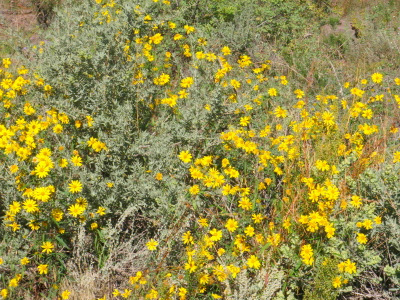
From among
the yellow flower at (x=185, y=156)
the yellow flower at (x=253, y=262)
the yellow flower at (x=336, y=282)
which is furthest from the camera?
the yellow flower at (x=185, y=156)

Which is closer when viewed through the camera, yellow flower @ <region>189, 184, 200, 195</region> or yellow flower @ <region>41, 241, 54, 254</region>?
yellow flower @ <region>41, 241, 54, 254</region>

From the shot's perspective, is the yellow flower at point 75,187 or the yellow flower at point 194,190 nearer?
the yellow flower at point 75,187

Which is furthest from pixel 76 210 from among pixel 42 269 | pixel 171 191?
pixel 171 191

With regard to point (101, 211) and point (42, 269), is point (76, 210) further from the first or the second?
point (42, 269)

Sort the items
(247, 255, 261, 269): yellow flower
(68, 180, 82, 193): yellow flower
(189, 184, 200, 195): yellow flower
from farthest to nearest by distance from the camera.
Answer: (189, 184, 200, 195): yellow flower < (68, 180, 82, 193): yellow flower < (247, 255, 261, 269): yellow flower

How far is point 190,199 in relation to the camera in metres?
3.18

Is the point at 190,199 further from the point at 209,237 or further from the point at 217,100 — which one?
the point at 217,100

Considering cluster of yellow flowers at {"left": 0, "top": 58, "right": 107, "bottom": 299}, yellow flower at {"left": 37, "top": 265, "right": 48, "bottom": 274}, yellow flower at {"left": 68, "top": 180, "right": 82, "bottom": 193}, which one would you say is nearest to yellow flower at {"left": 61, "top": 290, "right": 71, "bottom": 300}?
cluster of yellow flowers at {"left": 0, "top": 58, "right": 107, "bottom": 299}

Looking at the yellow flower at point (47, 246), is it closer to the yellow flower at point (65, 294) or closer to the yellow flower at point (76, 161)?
the yellow flower at point (65, 294)

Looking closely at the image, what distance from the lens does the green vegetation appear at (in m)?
2.88

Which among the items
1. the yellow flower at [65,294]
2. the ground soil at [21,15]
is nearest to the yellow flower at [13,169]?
the yellow flower at [65,294]

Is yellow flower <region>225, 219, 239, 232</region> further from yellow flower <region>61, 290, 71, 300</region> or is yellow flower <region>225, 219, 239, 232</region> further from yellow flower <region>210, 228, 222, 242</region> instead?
yellow flower <region>61, 290, 71, 300</region>

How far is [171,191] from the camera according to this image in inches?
123

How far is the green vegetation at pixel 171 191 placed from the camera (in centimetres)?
288
